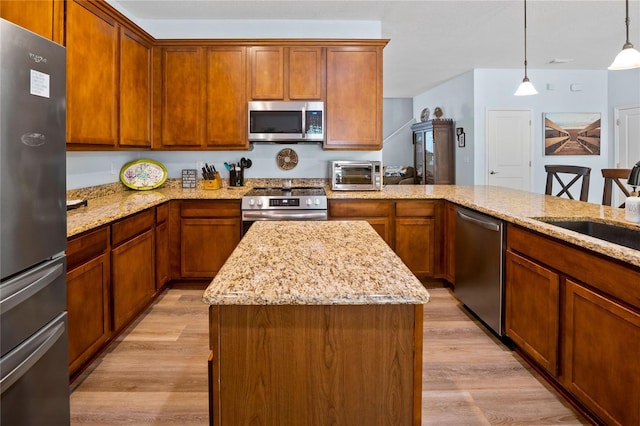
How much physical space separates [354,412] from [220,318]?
45cm

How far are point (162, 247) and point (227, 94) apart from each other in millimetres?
1554

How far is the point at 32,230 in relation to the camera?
1.49 m

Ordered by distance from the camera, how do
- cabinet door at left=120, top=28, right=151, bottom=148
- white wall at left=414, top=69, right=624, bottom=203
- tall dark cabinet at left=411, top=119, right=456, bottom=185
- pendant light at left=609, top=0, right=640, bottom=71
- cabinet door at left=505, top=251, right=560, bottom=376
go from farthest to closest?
tall dark cabinet at left=411, top=119, right=456, bottom=185
white wall at left=414, top=69, right=624, bottom=203
cabinet door at left=120, top=28, right=151, bottom=148
pendant light at left=609, top=0, right=640, bottom=71
cabinet door at left=505, top=251, right=560, bottom=376

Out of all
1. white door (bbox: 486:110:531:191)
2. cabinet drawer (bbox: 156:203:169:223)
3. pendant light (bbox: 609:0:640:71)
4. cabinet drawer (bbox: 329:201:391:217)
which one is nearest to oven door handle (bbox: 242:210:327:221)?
cabinet drawer (bbox: 329:201:391:217)

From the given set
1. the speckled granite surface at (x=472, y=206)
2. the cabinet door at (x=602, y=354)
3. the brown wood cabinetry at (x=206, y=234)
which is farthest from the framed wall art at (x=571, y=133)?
the cabinet door at (x=602, y=354)

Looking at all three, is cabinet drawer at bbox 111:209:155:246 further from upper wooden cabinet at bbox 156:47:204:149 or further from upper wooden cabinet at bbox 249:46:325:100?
upper wooden cabinet at bbox 249:46:325:100

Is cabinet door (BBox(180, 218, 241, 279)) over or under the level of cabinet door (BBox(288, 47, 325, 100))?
under

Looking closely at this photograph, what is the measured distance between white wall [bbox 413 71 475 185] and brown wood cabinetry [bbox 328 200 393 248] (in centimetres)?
358

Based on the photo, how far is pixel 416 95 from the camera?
996 cm

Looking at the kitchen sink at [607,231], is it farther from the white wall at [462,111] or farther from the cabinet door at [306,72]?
the white wall at [462,111]

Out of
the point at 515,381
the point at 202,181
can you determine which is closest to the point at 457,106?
the point at 202,181

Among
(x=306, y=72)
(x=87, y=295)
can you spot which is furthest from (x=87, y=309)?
(x=306, y=72)

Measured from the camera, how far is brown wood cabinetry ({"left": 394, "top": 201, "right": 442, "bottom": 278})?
3822 mm

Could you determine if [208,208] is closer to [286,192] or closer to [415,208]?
[286,192]
